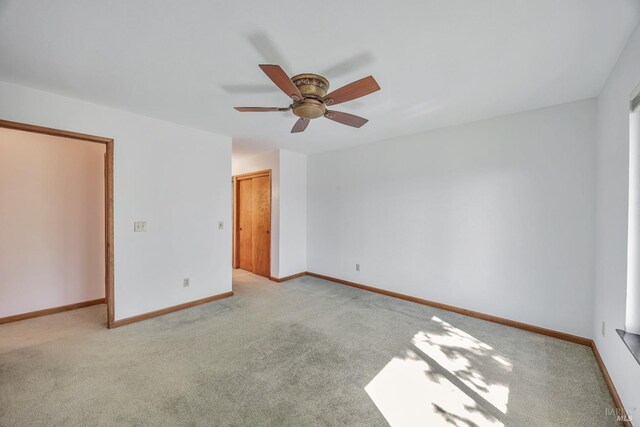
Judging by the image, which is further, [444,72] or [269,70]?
[444,72]

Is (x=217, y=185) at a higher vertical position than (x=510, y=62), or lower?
lower

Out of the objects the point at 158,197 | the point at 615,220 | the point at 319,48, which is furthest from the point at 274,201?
the point at 615,220

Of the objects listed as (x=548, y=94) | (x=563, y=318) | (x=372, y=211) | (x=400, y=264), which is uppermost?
(x=548, y=94)

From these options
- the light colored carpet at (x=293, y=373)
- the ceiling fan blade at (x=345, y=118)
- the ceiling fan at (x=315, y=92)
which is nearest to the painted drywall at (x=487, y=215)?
the light colored carpet at (x=293, y=373)

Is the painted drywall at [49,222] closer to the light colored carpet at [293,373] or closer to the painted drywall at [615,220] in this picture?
the light colored carpet at [293,373]

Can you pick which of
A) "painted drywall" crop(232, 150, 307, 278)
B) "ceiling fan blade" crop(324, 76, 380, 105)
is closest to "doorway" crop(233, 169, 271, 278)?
"painted drywall" crop(232, 150, 307, 278)

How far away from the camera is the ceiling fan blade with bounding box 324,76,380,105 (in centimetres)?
172

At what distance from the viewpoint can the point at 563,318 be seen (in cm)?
261

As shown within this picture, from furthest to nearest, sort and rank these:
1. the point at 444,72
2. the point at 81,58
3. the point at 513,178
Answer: the point at 513,178, the point at 444,72, the point at 81,58

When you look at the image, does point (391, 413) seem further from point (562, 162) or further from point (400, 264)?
point (562, 162)

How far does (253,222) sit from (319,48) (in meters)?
4.01

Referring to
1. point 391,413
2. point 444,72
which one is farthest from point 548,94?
point 391,413

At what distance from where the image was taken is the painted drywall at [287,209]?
470cm

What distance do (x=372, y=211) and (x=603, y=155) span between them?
8.35ft
